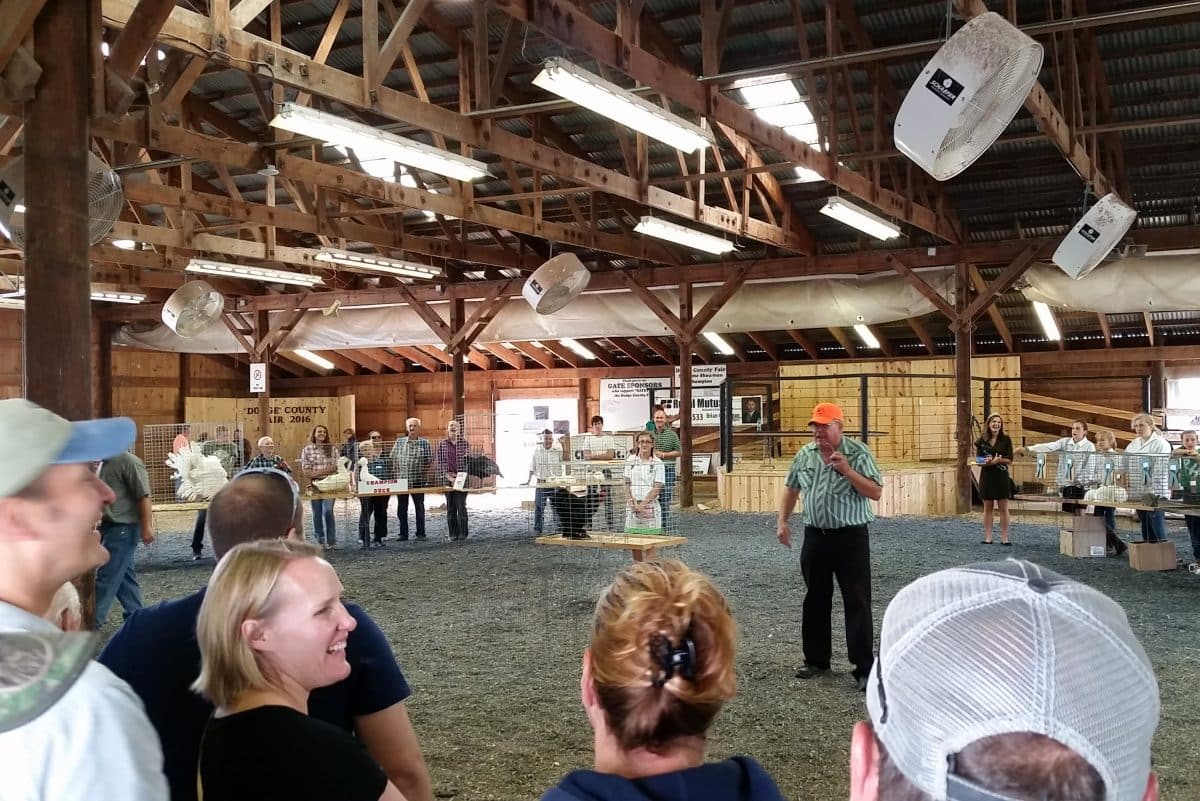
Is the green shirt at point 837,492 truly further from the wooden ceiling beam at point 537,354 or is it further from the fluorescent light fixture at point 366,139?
the wooden ceiling beam at point 537,354

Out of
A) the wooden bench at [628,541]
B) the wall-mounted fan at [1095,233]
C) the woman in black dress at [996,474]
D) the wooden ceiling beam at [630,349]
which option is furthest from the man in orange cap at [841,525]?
the wooden ceiling beam at [630,349]

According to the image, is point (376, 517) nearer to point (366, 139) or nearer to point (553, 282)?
point (553, 282)

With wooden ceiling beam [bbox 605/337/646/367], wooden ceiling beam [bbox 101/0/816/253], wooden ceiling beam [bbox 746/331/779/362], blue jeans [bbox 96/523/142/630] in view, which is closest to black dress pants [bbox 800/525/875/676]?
wooden ceiling beam [bbox 101/0/816/253]

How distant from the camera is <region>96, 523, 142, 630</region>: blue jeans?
6703 mm

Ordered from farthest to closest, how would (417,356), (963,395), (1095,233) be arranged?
(417,356), (963,395), (1095,233)

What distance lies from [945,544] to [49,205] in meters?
9.12

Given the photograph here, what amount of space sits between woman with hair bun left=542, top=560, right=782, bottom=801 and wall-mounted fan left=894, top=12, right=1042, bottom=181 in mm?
3460

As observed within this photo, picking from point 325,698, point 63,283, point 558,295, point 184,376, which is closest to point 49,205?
point 63,283

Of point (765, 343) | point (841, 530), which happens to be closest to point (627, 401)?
point (765, 343)

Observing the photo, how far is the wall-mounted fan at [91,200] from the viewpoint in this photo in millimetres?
5230

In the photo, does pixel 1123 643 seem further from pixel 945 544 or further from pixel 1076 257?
pixel 945 544

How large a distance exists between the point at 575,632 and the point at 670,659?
5369 millimetres

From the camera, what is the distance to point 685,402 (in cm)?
1500

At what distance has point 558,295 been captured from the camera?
32.3 feet
